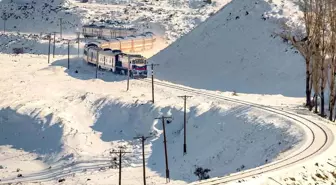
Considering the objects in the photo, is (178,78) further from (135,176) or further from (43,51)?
(43,51)

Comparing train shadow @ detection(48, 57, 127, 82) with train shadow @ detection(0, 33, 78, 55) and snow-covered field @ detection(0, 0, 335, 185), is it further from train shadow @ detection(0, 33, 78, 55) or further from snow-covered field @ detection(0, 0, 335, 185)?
train shadow @ detection(0, 33, 78, 55)

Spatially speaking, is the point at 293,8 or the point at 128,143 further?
the point at 293,8

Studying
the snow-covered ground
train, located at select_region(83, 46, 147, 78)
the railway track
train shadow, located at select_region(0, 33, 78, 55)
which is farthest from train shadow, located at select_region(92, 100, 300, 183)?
train shadow, located at select_region(0, 33, 78, 55)

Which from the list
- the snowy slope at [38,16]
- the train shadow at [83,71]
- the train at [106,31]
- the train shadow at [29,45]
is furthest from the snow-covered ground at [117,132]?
the snowy slope at [38,16]

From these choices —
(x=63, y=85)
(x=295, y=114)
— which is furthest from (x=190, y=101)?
(x=63, y=85)

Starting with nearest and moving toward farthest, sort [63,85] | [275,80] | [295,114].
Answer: [295,114] → [275,80] → [63,85]

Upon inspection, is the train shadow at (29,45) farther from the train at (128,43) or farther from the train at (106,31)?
the train at (128,43)
